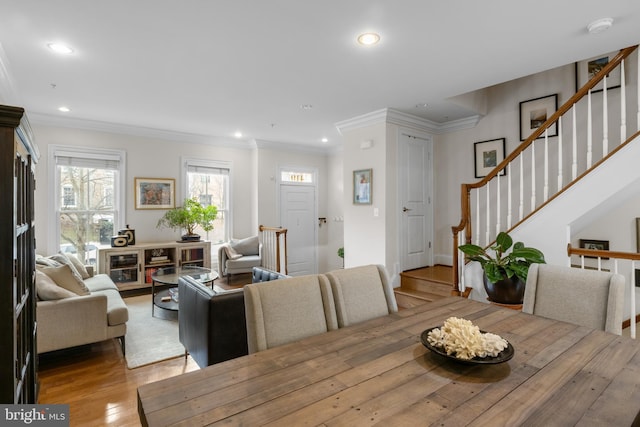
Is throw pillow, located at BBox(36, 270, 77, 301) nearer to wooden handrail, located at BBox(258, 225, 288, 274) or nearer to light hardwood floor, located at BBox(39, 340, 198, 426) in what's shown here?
light hardwood floor, located at BBox(39, 340, 198, 426)

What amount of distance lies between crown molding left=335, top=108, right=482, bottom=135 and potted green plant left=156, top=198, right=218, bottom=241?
8.51 feet

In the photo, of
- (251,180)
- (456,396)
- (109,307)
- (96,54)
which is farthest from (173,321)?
(456,396)

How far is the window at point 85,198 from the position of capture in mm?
4734

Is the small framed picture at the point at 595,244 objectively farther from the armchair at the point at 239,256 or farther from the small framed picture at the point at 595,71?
the armchair at the point at 239,256

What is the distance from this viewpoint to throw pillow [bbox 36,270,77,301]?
2.72 meters

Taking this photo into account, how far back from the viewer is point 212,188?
6.06 m

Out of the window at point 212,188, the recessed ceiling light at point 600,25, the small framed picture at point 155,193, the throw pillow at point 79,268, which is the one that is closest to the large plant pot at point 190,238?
the window at point 212,188

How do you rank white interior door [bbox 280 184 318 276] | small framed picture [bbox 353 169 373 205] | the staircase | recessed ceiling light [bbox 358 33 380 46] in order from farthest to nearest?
white interior door [bbox 280 184 318 276], small framed picture [bbox 353 169 373 205], the staircase, recessed ceiling light [bbox 358 33 380 46]

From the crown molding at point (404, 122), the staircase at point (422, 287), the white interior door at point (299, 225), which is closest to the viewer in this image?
the staircase at point (422, 287)

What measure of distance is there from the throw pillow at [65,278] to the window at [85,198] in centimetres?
201

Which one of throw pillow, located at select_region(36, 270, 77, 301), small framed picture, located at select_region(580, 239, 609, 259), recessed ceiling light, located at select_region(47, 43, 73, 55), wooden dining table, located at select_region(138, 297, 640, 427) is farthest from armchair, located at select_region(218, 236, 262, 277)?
small framed picture, located at select_region(580, 239, 609, 259)

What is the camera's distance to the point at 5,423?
1.22 meters

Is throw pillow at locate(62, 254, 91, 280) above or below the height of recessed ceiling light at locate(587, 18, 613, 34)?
Result: below

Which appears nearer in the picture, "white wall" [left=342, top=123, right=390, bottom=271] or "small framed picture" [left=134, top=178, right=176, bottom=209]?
"white wall" [left=342, top=123, right=390, bottom=271]
